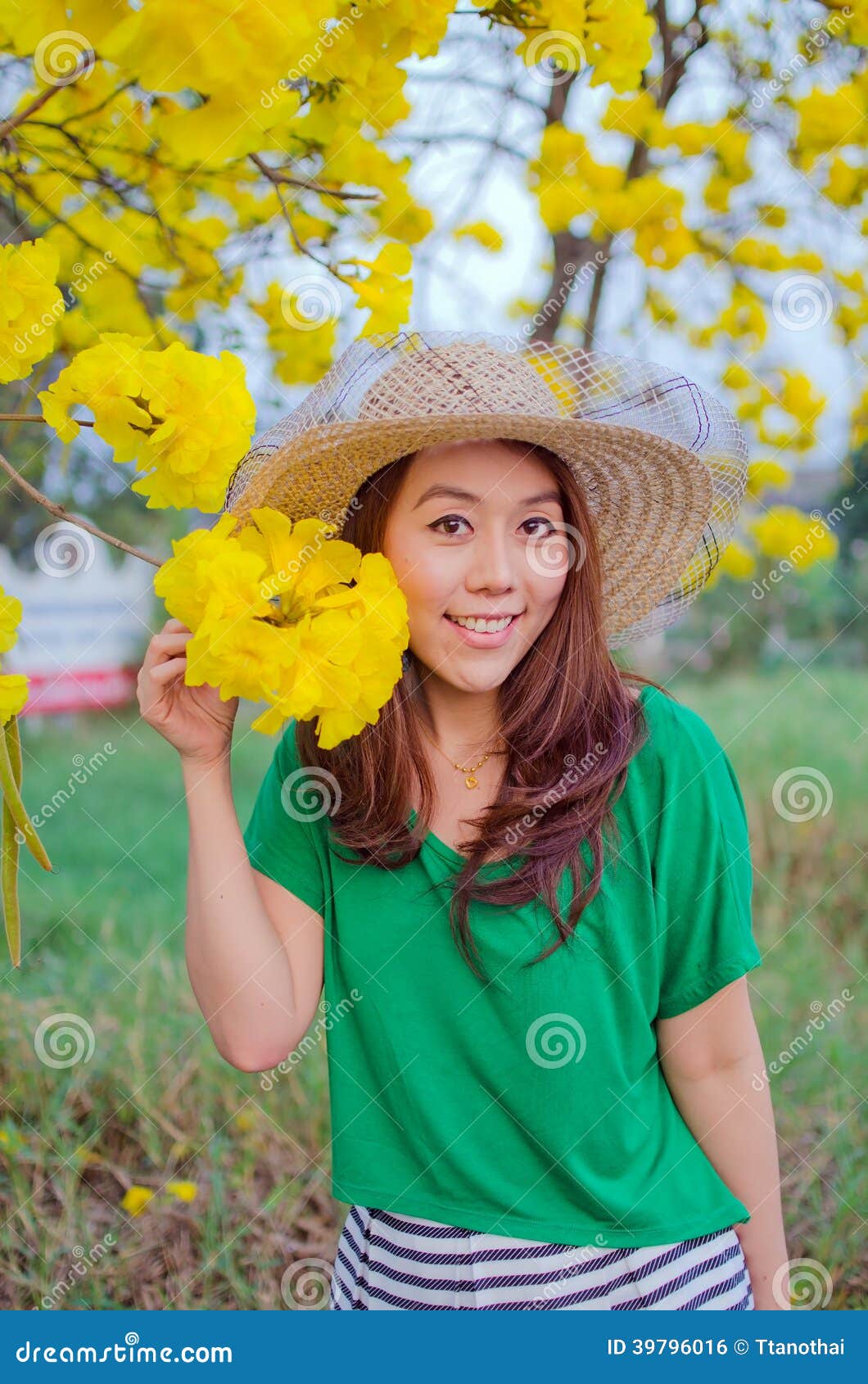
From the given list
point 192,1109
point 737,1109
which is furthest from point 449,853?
point 192,1109

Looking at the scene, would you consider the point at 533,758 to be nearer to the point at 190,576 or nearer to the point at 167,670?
the point at 167,670

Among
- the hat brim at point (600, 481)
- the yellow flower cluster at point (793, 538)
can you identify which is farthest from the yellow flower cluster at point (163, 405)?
the yellow flower cluster at point (793, 538)

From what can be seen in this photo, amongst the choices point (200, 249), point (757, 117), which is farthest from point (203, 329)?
point (757, 117)

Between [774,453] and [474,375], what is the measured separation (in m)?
2.39

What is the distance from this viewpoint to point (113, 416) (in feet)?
3.13

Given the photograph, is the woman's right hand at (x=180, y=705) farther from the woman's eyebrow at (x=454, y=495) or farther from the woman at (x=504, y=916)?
the woman's eyebrow at (x=454, y=495)

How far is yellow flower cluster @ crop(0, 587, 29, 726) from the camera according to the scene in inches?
37.6

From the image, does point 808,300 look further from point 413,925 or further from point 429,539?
point 413,925

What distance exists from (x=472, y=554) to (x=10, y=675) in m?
0.54

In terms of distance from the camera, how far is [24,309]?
3.22 ft

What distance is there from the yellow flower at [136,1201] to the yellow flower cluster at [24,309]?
6.01 feet

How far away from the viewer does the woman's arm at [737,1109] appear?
4.49 ft

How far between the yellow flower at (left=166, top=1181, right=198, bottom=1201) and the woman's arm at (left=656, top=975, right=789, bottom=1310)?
4.09 ft

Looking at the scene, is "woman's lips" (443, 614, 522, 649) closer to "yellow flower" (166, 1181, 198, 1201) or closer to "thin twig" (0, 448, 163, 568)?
"thin twig" (0, 448, 163, 568)
